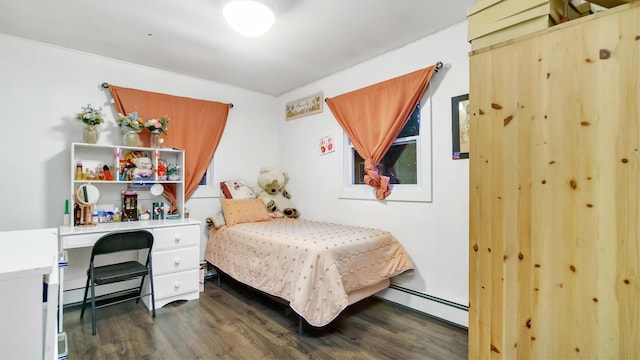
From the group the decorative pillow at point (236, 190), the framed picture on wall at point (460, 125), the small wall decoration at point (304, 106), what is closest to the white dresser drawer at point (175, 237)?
the decorative pillow at point (236, 190)

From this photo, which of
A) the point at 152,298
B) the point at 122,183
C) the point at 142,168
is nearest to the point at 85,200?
the point at 122,183

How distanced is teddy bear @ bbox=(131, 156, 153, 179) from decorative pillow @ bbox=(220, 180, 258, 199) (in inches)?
33.5

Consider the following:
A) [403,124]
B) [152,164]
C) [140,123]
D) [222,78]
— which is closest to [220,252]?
[152,164]

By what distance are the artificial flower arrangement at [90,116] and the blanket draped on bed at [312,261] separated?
1573mm

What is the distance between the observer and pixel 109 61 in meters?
3.01

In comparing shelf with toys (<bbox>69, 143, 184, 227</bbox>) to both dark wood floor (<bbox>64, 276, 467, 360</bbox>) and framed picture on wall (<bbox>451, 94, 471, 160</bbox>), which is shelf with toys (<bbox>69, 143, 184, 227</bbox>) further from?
framed picture on wall (<bbox>451, 94, 471, 160</bbox>)

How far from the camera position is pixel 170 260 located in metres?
2.80

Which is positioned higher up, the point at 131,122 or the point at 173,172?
the point at 131,122

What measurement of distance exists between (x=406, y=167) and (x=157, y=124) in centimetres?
248

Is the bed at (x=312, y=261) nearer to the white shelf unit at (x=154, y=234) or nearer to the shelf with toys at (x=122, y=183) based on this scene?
the white shelf unit at (x=154, y=234)

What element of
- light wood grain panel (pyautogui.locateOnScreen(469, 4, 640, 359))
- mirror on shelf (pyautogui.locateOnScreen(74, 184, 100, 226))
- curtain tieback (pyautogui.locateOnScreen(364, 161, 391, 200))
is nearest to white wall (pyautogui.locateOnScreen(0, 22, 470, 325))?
curtain tieback (pyautogui.locateOnScreen(364, 161, 391, 200))

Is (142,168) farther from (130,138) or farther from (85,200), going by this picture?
(85,200)

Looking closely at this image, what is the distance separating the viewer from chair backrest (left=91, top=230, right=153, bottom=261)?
2377mm

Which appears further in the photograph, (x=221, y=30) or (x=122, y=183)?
(x=122, y=183)
